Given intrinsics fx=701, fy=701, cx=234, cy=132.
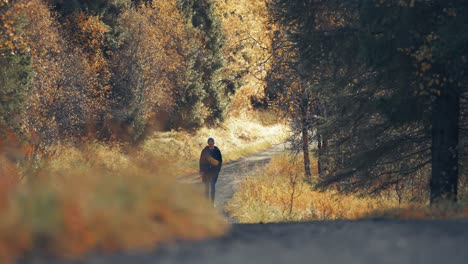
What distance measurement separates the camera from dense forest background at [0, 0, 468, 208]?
44.6 feet

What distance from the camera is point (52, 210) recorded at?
641 centimetres

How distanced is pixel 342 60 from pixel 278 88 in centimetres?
1154

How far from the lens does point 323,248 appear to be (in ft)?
22.6

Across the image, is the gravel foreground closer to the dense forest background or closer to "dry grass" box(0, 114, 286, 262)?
"dry grass" box(0, 114, 286, 262)

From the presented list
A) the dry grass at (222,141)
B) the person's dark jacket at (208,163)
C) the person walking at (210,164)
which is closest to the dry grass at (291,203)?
the person walking at (210,164)

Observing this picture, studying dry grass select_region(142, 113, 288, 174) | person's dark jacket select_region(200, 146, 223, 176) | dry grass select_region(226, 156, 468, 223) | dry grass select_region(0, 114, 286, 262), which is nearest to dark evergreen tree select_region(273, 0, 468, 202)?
dry grass select_region(226, 156, 468, 223)

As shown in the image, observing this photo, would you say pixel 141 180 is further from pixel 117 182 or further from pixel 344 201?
pixel 344 201

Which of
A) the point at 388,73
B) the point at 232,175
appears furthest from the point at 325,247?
the point at 232,175

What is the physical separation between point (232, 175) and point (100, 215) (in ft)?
74.6

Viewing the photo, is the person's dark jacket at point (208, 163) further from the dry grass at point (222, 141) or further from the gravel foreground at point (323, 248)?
the dry grass at point (222, 141)

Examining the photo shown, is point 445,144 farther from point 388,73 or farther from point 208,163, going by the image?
point 208,163

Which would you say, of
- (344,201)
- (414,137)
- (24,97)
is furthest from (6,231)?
(24,97)

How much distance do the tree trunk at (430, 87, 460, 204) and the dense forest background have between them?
27 mm

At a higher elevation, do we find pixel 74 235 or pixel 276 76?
pixel 276 76
